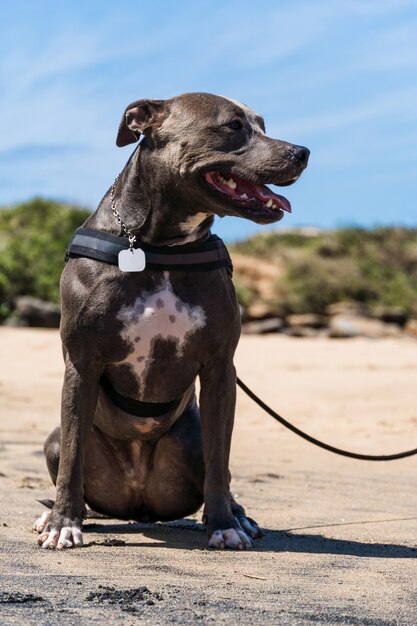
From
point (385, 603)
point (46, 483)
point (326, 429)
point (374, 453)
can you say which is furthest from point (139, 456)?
point (326, 429)

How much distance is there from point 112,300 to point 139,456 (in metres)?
1.03

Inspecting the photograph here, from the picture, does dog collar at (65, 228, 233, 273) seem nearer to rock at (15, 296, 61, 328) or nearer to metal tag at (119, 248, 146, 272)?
metal tag at (119, 248, 146, 272)

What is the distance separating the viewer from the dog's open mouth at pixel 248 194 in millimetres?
5508

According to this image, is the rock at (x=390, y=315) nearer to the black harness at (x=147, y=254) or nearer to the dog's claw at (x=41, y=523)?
the black harness at (x=147, y=254)

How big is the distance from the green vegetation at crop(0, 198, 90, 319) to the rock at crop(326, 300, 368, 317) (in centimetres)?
706

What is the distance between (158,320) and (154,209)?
569 millimetres

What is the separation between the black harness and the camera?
562cm

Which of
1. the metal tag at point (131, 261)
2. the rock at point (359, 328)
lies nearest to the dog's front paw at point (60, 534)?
the metal tag at point (131, 261)

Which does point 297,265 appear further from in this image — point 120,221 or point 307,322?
point 120,221

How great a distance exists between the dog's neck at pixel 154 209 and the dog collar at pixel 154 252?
59 mm

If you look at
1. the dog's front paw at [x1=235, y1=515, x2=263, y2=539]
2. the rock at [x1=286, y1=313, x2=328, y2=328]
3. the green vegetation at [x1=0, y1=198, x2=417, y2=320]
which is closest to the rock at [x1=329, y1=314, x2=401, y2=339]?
the rock at [x1=286, y1=313, x2=328, y2=328]

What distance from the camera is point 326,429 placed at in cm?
1175

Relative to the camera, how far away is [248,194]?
18.3 ft

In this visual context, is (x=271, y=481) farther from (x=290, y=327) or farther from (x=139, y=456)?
(x=290, y=327)
